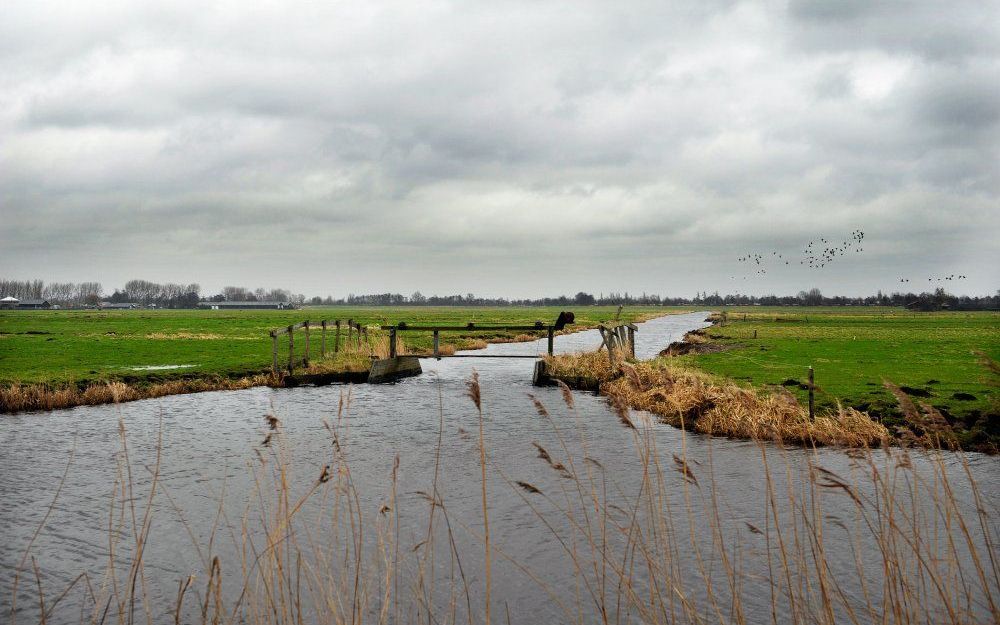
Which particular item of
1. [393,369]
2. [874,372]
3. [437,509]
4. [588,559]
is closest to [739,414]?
[437,509]

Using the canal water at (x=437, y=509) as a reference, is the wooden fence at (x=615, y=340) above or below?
above

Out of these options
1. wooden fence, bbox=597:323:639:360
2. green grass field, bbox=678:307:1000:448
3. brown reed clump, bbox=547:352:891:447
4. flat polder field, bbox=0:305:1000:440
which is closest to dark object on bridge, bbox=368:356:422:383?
flat polder field, bbox=0:305:1000:440

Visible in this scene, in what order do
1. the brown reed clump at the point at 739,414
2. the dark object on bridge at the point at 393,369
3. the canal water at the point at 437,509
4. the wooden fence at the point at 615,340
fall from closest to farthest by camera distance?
the canal water at the point at 437,509 → the brown reed clump at the point at 739,414 → the wooden fence at the point at 615,340 → the dark object on bridge at the point at 393,369

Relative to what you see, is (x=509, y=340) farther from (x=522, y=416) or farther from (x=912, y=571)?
(x=912, y=571)

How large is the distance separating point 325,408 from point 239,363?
17.0 meters

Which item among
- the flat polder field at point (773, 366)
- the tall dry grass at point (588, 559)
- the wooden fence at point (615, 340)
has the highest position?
the wooden fence at point (615, 340)

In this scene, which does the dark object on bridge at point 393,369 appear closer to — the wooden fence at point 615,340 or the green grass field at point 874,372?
the wooden fence at point 615,340

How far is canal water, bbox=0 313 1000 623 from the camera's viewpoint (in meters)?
9.68

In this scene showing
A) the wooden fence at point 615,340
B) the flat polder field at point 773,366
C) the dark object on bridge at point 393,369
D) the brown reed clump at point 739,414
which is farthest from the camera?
the dark object on bridge at point 393,369

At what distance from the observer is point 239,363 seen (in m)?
41.6

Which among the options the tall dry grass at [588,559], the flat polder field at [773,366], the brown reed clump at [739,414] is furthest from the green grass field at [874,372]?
the tall dry grass at [588,559]

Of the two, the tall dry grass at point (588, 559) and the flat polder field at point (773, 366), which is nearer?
the tall dry grass at point (588, 559)

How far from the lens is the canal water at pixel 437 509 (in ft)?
31.8

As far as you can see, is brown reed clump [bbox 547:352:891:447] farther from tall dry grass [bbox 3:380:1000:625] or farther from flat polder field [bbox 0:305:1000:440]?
tall dry grass [bbox 3:380:1000:625]
